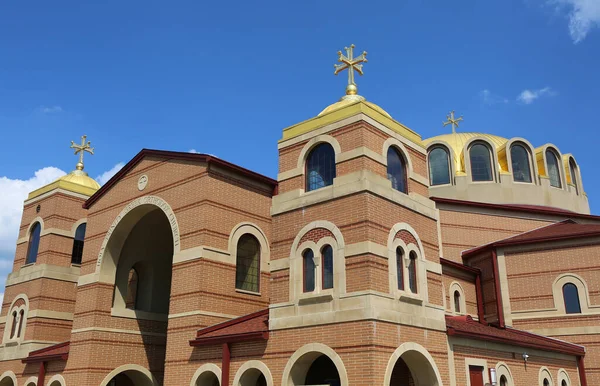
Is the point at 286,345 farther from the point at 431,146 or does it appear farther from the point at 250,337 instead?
the point at 431,146

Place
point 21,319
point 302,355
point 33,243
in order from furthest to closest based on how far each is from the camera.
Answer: point 33,243 → point 21,319 → point 302,355

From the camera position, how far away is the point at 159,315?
21609mm

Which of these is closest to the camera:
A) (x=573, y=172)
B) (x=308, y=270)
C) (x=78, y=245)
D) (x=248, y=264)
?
(x=308, y=270)

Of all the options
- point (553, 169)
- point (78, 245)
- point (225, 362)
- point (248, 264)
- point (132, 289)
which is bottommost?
point (225, 362)

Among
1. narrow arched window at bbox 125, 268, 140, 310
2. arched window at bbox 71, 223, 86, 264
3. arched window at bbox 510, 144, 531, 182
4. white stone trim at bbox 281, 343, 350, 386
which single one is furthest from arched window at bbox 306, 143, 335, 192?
arched window at bbox 510, 144, 531, 182

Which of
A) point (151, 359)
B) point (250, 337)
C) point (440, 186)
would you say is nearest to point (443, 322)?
point (250, 337)

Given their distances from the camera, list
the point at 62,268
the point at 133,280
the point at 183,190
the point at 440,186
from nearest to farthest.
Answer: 1. the point at 183,190
2. the point at 133,280
3. the point at 62,268
4. the point at 440,186

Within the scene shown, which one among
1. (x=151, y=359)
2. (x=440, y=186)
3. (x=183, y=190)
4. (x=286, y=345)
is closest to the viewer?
(x=286, y=345)

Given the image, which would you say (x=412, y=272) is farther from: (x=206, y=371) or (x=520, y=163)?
(x=520, y=163)

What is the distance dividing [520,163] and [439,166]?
447cm

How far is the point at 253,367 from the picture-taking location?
1469 cm

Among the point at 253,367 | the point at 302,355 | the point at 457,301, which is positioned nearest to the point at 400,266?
the point at 302,355

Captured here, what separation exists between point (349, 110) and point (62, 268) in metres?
16.8

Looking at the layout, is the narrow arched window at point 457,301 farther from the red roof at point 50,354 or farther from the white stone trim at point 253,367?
the red roof at point 50,354
